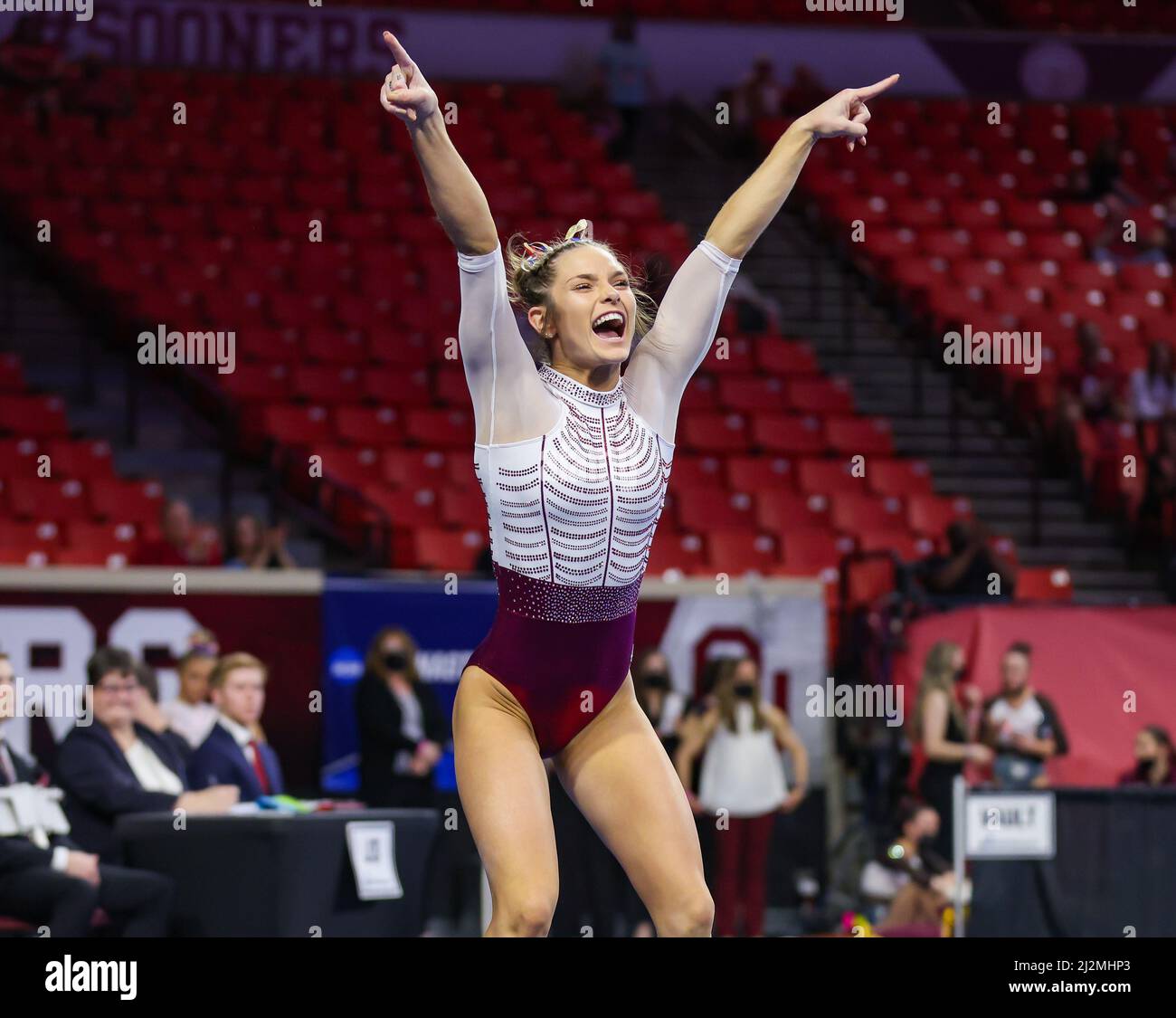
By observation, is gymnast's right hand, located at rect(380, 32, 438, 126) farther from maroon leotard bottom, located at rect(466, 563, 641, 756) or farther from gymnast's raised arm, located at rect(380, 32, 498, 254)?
maroon leotard bottom, located at rect(466, 563, 641, 756)

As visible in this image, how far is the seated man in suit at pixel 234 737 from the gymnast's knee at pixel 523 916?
160 inches

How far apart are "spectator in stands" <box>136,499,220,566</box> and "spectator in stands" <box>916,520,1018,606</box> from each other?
4085 millimetres

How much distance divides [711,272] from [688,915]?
5.02ft

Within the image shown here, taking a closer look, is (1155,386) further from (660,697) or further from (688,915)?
(688,915)

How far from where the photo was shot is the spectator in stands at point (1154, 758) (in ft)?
30.6

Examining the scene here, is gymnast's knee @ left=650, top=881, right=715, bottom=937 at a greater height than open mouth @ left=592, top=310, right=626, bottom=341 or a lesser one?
lesser

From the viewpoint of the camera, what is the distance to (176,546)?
10.3m

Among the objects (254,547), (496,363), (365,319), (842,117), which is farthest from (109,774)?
(365,319)

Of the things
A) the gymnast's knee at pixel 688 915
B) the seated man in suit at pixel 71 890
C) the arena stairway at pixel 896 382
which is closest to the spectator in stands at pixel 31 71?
the arena stairway at pixel 896 382

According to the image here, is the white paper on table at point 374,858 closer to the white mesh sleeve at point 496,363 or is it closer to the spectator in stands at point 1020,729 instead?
the spectator in stands at point 1020,729

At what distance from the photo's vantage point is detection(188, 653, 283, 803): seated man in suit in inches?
309

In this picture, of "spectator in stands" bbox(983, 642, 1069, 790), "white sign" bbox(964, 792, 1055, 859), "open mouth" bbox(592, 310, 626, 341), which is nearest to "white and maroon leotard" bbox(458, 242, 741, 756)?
"open mouth" bbox(592, 310, 626, 341)
